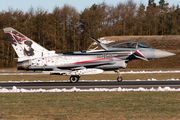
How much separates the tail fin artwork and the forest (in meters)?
25.9

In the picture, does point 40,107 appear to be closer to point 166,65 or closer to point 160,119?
point 160,119

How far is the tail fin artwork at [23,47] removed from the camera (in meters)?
22.2

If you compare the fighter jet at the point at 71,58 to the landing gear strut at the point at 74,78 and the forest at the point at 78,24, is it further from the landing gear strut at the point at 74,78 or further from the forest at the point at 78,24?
the forest at the point at 78,24

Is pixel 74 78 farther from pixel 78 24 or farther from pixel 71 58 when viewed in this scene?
pixel 78 24

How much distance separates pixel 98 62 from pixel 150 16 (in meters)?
72.9

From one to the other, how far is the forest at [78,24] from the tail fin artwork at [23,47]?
85.0 ft

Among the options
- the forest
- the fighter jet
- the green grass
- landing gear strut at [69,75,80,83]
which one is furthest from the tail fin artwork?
the forest

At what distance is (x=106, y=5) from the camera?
92062 mm

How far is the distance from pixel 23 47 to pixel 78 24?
5226cm

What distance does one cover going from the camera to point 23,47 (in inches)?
875

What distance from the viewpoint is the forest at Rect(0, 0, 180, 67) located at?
62.5 meters

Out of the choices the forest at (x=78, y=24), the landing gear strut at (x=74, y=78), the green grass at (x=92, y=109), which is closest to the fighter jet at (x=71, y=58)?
the landing gear strut at (x=74, y=78)

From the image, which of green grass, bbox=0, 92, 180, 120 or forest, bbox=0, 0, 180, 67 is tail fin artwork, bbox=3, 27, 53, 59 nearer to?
green grass, bbox=0, 92, 180, 120

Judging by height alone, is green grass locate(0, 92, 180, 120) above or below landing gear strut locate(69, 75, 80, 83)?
below
